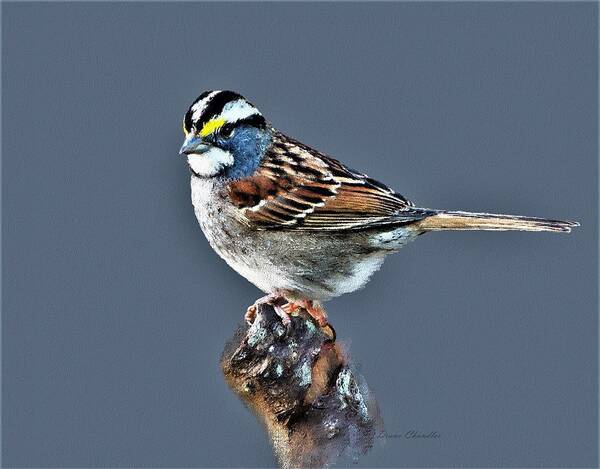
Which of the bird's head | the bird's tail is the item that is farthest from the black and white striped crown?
the bird's tail

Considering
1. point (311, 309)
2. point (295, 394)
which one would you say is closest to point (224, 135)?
point (311, 309)

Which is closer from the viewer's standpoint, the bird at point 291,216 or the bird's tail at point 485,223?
the bird's tail at point 485,223

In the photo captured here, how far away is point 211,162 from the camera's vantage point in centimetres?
782

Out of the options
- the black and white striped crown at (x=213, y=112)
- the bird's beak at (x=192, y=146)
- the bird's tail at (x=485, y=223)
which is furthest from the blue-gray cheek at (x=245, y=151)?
the bird's tail at (x=485, y=223)

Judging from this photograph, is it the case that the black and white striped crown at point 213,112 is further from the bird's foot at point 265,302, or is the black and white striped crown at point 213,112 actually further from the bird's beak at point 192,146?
the bird's foot at point 265,302

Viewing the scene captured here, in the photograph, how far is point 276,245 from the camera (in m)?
7.90

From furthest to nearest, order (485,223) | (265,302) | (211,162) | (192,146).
→ (265,302) → (211,162) → (485,223) → (192,146)

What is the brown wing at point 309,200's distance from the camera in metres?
7.83

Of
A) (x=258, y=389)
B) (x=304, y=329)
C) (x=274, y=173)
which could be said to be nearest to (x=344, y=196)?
(x=274, y=173)

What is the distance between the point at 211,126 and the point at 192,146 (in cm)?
20

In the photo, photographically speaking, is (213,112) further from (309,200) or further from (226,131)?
(309,200)

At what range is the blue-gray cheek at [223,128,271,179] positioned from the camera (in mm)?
7828

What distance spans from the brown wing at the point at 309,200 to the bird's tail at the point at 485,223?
11 cm

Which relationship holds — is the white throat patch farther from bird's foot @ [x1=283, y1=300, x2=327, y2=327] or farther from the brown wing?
bird's foot @ [x1=283, y1=300, x2=327, y2=327]
